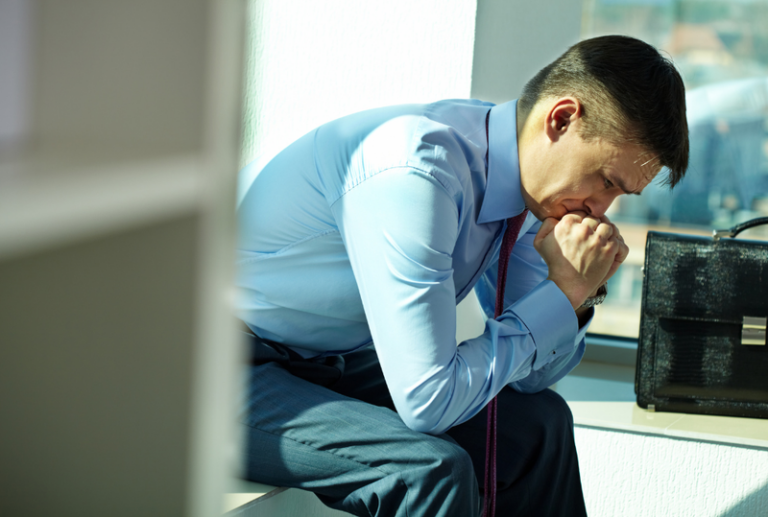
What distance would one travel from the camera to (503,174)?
115 centimetres

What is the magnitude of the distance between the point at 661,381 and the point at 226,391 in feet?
5.10

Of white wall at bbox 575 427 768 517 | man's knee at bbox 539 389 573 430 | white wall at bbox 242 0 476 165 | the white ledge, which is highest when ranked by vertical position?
white wall at bbox 242 0 476 165

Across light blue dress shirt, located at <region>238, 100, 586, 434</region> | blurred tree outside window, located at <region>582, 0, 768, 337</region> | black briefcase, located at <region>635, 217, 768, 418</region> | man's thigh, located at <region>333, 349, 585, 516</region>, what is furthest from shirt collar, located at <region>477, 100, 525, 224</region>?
blurred tree outside window, located at <region>582, 0, 768, 337</region>

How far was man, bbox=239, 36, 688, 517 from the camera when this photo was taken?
966 mm

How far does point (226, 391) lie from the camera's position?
14.2 inches

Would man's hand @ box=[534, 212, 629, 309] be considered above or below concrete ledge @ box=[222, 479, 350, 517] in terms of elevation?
above

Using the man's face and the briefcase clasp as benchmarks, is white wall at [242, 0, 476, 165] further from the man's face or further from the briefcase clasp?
the briefcase clasp

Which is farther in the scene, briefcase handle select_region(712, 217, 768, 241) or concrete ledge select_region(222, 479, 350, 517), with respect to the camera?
briefcase handle select_region(712, 217, 768, 241)

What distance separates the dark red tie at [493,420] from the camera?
116 centimetres

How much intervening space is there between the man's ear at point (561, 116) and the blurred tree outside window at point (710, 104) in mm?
1019

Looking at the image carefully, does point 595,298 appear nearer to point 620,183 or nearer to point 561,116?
point 620,183

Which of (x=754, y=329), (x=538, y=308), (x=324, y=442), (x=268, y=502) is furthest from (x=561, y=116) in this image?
(x=754, y=329)

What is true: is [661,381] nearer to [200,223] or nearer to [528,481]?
[528,481]

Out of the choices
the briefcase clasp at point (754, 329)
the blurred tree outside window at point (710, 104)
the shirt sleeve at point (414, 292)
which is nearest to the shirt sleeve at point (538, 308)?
the shirt sleeve at point (414, 292)
